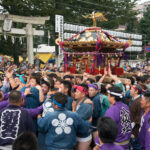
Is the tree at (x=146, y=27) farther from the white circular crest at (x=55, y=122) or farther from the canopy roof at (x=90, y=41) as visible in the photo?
the white circular crest at (x=55, y=122)

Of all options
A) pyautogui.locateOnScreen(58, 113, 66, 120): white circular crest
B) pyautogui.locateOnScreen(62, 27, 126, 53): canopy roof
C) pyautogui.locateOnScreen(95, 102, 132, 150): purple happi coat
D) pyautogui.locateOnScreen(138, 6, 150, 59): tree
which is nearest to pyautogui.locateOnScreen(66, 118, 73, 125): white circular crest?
pyautogui.locateOnScreen(58, 113, 66, 120): white circular crest

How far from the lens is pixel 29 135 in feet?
5.64

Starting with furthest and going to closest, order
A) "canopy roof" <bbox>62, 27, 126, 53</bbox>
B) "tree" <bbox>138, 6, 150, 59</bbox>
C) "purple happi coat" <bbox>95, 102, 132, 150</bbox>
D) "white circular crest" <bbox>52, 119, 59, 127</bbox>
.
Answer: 1. "tree" <bbox>138, 6, 150, 59</bbox>
2. "canopy roof" <bbox>62, 27, 126, 53</bbox>
3. "purple happi coat" <bbox>95, 102, 132, 150</bbox>
4. "white circular crest" <bbox>52, 119, 59, 127</bbox>

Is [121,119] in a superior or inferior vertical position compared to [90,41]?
inferior

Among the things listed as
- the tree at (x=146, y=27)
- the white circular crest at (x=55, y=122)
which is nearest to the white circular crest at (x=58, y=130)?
the white circular crest at (x=55, y=122)

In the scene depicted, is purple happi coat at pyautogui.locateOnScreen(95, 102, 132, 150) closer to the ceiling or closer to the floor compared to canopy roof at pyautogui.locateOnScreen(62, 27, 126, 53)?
closer to the floor

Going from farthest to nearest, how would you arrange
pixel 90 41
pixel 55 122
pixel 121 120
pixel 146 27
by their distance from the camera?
pixel 146 27, pixel 90 41, pixel 121 120, pixel 55 122

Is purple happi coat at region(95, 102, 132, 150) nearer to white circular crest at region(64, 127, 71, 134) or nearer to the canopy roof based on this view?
white circular crest at region(64, 127, 71, 134)

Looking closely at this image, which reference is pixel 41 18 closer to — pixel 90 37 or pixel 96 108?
pixel 90 37

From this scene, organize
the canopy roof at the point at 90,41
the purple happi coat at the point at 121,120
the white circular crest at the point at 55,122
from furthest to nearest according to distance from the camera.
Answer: the canopy roof at the point at 90,41 < the purple happi coat at the point at 121,120 < the white circular crest at the point at 55,122

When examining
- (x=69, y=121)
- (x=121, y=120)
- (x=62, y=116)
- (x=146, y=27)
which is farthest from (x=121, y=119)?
(x=146, y=27)

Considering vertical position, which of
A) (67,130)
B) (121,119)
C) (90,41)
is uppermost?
(90,41)

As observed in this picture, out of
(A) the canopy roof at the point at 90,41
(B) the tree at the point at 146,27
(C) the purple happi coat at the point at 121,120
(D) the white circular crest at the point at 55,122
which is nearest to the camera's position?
(D) the white circular crest at the point at 55,122

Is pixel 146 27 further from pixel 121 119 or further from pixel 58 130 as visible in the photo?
pixel 58 130
